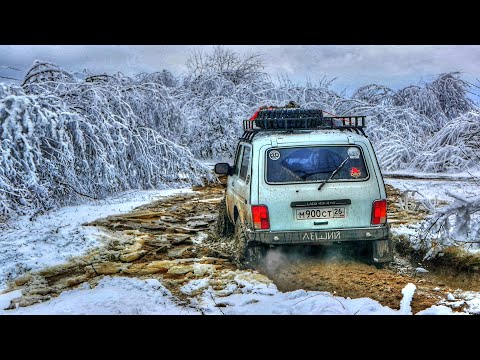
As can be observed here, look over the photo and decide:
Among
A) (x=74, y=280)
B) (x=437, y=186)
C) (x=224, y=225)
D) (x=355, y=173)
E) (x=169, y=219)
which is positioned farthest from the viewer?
(x=437, y=186)

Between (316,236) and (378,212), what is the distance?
778 mm

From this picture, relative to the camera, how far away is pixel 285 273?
5969mm

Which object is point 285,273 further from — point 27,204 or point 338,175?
point 27,204

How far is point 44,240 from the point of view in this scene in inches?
294

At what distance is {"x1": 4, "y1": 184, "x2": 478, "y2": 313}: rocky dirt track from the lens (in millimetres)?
5457

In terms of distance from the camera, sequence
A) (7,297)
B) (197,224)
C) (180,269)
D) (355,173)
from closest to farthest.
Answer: (7,297), (355,173), (180,269), (197,224)

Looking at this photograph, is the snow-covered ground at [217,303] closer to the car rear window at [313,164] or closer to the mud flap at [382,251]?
the mud flap at [382,251]

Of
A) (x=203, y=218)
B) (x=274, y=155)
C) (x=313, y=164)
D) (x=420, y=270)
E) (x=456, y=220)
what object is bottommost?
(x=420, y=270)

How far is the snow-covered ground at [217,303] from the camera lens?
4793mm

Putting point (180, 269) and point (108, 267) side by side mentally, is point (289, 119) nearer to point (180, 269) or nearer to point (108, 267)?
point (180, 269)

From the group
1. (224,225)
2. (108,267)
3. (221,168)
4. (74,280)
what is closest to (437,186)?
(224,225)

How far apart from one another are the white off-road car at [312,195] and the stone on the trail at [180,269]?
69 centimetres

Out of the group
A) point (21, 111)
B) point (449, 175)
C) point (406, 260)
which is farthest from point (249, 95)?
point (406, 260)

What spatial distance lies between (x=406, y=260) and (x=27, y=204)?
6.79 m
